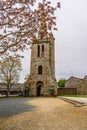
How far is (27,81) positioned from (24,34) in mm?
38454

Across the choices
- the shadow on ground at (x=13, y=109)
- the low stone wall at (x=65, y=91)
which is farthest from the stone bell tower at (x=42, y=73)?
the shadow on ground at (x=13, y=109)

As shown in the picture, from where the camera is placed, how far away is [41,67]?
48531 mm

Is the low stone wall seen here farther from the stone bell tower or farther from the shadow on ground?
the shadow on ground

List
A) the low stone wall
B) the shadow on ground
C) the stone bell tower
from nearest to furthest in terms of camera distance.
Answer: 1. the shadow on ground
2. the stone bell tower
3. the low stone wall

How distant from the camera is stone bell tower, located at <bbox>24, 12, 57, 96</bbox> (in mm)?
46406

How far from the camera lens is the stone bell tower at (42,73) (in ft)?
152

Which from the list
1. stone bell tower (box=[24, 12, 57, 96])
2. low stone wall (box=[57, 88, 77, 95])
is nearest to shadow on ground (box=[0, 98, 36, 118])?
stone bell tower (box=[24, 12, 57, 96])

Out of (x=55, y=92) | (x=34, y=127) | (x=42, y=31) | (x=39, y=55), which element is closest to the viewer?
(x=34, y=127)

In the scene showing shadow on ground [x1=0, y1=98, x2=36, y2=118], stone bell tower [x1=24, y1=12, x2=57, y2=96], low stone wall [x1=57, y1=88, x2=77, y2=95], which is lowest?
shadow on ground [x1=0, y1=98, x2=36, y2=118]

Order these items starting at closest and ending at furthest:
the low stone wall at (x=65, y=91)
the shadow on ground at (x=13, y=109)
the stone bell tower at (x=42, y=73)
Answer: the shadow on ground at (x=13, y=109)
the stone bell tower at (x=42, y=73)
the low stone wall at (x=65, y=91)

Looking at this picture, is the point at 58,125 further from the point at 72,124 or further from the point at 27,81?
the point at 27,81

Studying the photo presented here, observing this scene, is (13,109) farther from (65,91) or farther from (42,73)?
(65,91)

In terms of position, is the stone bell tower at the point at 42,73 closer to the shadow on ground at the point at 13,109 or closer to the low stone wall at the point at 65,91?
the low stone wall at the point at 65,91

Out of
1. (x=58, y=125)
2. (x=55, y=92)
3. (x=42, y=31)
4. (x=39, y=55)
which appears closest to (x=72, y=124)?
(x=58, y=125)
